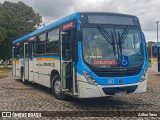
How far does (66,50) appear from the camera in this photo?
10.3m

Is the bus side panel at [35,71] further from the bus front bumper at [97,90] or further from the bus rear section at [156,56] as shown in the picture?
the bus rear section at [156,56]

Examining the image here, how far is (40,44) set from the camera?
44.3 feet

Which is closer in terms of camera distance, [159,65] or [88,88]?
[88,88]

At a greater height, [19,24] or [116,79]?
[19,24]

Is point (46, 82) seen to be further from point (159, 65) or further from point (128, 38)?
point (159, 65)

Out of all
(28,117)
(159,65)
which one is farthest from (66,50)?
(159,65)

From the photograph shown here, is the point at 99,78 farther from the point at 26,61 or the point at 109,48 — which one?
the point at 26,61

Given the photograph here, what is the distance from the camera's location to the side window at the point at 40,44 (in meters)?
13.0

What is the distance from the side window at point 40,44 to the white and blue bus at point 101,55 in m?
2.38

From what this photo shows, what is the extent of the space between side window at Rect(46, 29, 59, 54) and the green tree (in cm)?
2923

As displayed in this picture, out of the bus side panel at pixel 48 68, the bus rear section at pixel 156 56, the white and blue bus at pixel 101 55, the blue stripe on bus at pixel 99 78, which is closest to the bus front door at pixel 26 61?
the bus side panel at pixel 48 68

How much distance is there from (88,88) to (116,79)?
0.98 m

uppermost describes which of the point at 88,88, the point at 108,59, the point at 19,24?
the point at 19,24

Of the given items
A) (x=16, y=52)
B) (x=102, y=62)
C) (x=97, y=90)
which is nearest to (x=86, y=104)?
(x=97, y=90)
